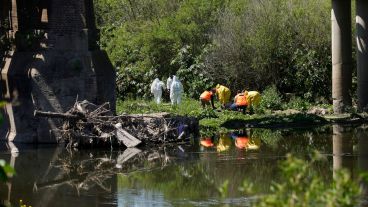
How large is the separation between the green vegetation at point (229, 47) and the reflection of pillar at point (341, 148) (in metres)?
8.09

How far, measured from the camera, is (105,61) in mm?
27359

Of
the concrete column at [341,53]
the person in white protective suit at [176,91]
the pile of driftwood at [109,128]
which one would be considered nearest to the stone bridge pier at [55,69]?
the pile of driftwood at [109,128]

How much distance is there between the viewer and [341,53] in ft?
105

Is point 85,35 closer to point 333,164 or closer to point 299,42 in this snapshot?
point 333,164

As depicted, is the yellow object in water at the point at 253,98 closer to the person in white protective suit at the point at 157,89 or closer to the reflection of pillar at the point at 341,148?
the reflection of pillar at the point at 341,148

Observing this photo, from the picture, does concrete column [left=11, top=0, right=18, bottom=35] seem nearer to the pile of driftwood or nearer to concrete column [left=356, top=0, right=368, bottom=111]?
the pile of driftwood

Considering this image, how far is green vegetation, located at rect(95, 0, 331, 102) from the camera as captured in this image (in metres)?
36.4

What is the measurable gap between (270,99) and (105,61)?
9099mm

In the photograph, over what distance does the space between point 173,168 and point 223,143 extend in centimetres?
465

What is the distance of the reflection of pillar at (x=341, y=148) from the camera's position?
66.0ft

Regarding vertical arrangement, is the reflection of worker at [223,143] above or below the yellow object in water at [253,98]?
below

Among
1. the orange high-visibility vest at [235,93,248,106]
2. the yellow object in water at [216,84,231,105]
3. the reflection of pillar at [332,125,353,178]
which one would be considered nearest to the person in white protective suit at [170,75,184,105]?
the yellow object in water at [216,84,231,105]

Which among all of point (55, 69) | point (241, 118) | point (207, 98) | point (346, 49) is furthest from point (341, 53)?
point (55, 69)

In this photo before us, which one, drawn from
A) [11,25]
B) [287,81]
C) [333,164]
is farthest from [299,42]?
[333,164]
